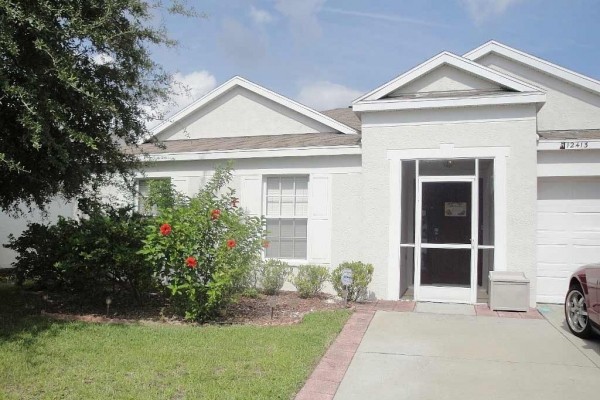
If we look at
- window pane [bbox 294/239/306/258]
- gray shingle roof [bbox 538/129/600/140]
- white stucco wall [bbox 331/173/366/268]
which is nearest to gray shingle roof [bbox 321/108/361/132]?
white stucco wall [bbox 331/173/366/268]

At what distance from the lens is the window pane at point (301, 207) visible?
10.1m

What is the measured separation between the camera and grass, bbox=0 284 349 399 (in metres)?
4.41

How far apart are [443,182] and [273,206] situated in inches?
136

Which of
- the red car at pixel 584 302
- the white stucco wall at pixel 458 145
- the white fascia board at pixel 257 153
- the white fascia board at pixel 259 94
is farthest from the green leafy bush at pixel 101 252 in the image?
the red car at pixel 584 302

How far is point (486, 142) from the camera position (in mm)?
8625

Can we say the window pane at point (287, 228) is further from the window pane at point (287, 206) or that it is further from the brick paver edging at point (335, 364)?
the brick paver edging at point (335, 364)

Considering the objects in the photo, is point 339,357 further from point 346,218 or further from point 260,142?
point 260,142

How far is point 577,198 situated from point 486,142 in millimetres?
2025

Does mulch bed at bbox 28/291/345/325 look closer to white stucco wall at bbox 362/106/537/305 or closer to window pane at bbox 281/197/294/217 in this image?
white stucco wall at bbox 362/106/537/305

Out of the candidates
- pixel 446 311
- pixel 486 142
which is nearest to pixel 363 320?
pixel 446 311

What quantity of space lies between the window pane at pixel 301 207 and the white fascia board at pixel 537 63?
5.09 metres

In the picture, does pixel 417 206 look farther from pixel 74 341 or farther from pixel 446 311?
pixel 74 341

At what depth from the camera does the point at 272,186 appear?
34.0ft

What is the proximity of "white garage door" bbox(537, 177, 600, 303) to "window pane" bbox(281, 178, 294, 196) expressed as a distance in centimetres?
473
